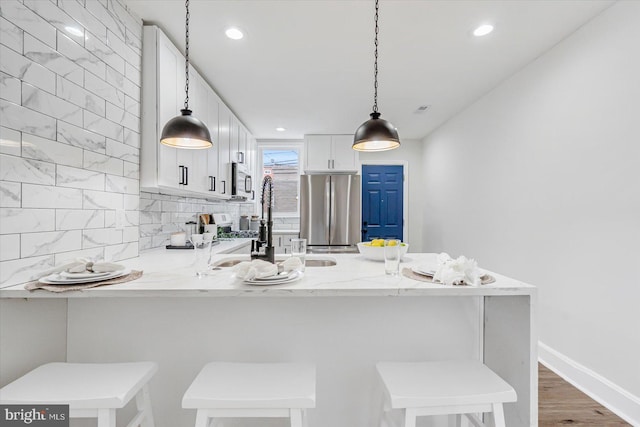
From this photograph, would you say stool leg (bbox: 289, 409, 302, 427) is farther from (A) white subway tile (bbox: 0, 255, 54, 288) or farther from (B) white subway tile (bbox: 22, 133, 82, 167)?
(B) white subway tile (bbox: 22, 133, 82, 167)

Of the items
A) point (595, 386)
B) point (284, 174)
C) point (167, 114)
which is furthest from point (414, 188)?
point (167, 114)

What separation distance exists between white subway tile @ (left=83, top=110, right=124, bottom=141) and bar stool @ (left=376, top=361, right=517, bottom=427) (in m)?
1.80

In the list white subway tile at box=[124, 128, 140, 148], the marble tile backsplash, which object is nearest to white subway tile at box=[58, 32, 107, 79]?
the marble tile backsplash

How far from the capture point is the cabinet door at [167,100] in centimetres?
207

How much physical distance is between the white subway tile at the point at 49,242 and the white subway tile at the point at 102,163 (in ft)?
1.13

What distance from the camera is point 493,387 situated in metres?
1.05

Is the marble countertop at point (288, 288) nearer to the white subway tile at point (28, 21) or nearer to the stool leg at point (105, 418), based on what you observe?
the stool leg at point (105, 418)

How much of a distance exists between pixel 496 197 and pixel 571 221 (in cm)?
95

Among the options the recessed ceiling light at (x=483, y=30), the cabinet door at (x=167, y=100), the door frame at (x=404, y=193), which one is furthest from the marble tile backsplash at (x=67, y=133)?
the door frame at (x=404, y=193)

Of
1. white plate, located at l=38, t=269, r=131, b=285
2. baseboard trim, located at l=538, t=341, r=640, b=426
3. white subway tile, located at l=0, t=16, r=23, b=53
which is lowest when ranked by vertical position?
baseboard trim, located at l=538, t=341, r=640, b=426

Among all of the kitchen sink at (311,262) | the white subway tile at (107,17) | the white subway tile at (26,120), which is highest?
the white subway tile at (107,17)

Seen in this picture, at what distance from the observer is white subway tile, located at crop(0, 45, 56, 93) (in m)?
1.16

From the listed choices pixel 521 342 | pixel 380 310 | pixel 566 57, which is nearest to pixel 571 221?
pixel 566 57

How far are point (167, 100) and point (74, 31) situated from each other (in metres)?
0.67
